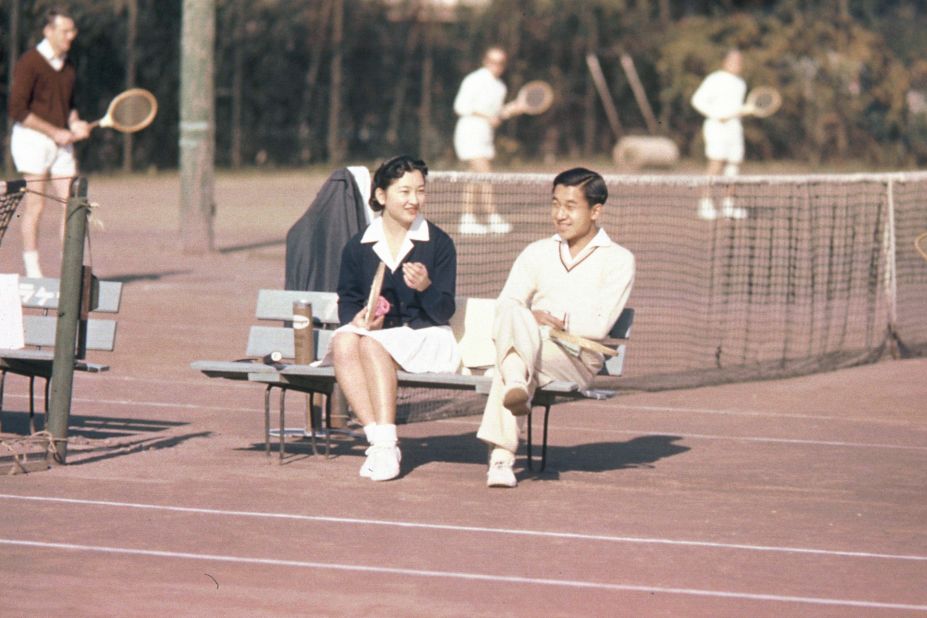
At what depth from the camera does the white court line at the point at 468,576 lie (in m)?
5.92

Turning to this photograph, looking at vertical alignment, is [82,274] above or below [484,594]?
above

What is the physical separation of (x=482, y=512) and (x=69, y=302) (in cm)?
187

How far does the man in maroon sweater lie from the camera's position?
535 inches

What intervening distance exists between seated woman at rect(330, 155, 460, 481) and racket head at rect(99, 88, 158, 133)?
4947 millimetres

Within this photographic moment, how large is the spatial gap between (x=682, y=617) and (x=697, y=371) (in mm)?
5849

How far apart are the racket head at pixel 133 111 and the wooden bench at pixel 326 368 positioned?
177 inches

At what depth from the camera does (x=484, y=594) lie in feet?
19.3

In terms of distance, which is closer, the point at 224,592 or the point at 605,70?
the point at 224,592

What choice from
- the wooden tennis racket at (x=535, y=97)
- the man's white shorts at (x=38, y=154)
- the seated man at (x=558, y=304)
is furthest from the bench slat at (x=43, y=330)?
the wooden tennis racket at (x=535, y=97)

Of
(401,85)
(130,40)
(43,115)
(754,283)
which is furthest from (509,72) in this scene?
(43,115)

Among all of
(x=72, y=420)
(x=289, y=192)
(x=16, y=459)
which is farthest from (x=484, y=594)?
(x=289, y=192)

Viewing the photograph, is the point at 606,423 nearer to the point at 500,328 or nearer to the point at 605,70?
the point at 500,328

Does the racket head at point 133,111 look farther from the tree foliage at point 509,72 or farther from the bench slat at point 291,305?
the tree foliage at point 509,72

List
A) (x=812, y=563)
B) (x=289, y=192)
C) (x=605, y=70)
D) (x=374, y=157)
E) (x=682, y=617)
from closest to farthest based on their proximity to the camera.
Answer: (x=682, y=617), (x=812, y=563), (x=289, y=192), (x=374, y=157), (x=605, y=70)
